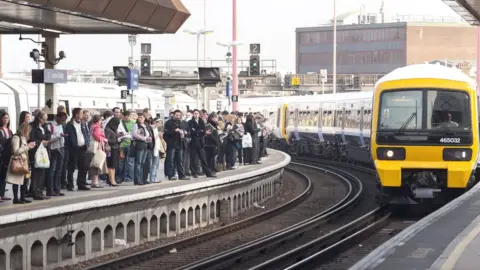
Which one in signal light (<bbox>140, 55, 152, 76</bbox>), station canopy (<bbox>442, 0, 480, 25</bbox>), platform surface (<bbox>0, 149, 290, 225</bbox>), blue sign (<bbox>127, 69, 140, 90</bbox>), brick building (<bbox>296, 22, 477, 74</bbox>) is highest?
brick building (<bbox>296, 22, 477, 74</bbox>)

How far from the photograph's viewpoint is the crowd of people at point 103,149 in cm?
1605

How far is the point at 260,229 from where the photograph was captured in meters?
21.3

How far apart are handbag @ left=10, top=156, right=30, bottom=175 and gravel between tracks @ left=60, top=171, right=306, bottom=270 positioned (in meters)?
1.63

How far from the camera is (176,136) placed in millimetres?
21938

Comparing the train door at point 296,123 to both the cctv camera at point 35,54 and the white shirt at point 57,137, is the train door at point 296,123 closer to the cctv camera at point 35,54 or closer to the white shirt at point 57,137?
the cctv camera at point 35,54

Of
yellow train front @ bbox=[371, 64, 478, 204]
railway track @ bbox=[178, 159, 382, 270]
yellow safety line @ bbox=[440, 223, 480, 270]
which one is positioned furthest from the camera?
yellow train front @ bbox=[371, 64, 478, 204]

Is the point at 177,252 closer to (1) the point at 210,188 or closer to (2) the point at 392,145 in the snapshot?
(1) the point at 210,188

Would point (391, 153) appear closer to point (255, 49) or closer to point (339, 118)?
point (339, 118)

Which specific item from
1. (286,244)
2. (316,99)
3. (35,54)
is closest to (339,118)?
(316,99)

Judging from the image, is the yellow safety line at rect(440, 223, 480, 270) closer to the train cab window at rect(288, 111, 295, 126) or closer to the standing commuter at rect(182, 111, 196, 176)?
the standing commuter at rect(182, 111, 196, 176)

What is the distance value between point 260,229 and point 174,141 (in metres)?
2.73

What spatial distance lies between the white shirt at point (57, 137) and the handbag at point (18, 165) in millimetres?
1777

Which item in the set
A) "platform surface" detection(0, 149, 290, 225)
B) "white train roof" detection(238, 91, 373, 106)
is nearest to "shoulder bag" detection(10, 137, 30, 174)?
"platform surface" detection(0, 149, 290, 225)

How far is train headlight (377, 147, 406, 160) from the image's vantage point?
2138 centimetres
